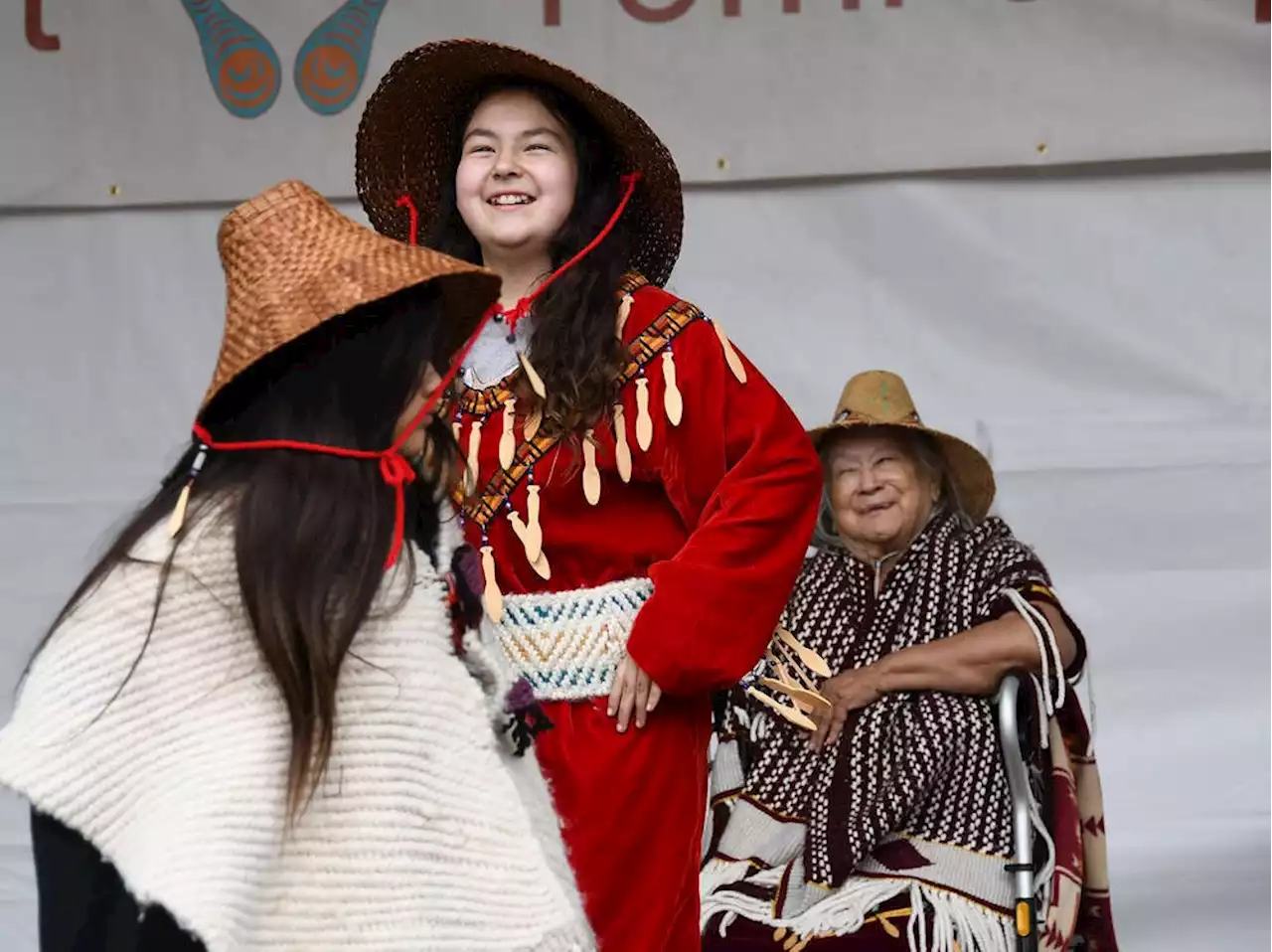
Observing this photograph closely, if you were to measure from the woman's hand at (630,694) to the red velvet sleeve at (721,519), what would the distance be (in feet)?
0.06

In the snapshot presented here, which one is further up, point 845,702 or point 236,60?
point 236,60

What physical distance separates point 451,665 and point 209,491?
26 centimetres

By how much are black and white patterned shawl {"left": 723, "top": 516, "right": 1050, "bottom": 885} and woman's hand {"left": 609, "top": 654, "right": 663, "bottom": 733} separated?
0.76 metres

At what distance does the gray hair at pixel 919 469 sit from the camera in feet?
11.0

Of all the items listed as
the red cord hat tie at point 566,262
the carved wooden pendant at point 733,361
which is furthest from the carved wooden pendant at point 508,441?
the carved wooden pendant at point 733,361

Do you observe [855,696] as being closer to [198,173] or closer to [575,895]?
[575,895]

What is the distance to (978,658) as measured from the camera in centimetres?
295

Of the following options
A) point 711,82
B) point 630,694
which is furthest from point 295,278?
point 711,82

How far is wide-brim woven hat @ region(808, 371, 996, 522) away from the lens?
3.28m

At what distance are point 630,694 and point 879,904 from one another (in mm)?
817

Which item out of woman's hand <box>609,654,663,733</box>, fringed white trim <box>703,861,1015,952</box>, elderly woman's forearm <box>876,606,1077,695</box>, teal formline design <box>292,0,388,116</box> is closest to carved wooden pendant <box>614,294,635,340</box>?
woman's hand <box>609,654,663,733</box>

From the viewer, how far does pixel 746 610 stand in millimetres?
2248

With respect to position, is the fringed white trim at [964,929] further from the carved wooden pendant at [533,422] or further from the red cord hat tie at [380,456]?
the red cord hat tie at [380,456]

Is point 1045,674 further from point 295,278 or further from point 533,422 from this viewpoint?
point 295,278
